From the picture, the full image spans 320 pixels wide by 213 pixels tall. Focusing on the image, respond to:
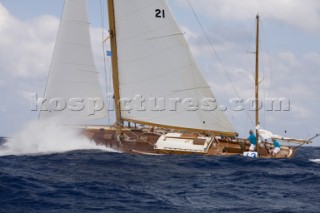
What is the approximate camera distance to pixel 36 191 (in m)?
14.9

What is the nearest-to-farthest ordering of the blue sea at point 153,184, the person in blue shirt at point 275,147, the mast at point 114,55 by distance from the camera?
1. the blue sea at point 153,184
2. the person in blue shirt at point 275,147
3. the mast at point 114,55

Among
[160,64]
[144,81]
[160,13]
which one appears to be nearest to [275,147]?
[160,64]

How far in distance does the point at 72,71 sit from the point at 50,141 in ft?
13.7

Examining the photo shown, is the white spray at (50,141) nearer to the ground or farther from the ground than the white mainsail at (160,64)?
nearer to the ground

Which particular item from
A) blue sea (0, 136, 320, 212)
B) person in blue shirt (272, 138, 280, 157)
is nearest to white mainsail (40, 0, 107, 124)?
blue sea (0, 136, 320, 212)

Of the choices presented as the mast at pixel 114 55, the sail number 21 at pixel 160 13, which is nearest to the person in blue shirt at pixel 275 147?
the mast at pixel 114 55

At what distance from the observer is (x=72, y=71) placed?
2498 centimetres

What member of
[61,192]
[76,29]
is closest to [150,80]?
[76,29]

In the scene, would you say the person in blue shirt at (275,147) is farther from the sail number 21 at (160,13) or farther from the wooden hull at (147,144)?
the sail number 21 at (160,13)

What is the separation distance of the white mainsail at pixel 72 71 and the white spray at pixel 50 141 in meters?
0.68

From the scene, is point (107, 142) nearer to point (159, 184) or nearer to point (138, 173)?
point (138, 173)

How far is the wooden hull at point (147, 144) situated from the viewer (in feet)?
81.1

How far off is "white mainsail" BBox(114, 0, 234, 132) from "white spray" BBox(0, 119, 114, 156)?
4074 millimetres

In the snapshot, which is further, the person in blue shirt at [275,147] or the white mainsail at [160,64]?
the person in blue shirt at [275,147]
